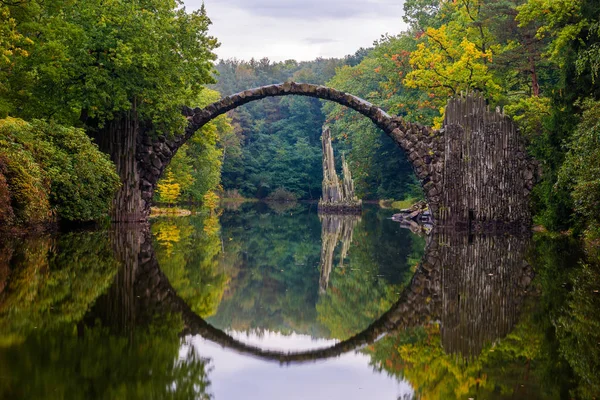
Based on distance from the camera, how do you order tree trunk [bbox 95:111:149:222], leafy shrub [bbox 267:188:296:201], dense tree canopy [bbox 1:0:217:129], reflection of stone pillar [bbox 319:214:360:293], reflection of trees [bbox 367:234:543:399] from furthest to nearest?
1. leafy shrub [bbox 267:188:296:201]
2. tree trunk [bbox 95:111:149:222]
3. dense tree canopy [bbox 1:0:217:129]
4. reflection of stone pillar [bbox 319:214:360:293]
5. reflection of trees [bbox 367:234:543:399]

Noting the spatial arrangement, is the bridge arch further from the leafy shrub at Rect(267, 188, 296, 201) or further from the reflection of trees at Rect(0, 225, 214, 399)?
the leafy shrub at Rect(267, 188, 296, 201)

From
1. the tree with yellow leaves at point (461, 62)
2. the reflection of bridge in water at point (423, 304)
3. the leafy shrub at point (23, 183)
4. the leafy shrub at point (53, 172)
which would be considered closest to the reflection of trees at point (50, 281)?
the reflection of bridge in water at point (423, 304)

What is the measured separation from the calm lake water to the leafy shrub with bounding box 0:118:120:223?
2.45 m

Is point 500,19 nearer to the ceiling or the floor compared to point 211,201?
nearer to the ceiling

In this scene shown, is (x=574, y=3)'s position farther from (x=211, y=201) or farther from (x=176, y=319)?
(x=211, y=201)

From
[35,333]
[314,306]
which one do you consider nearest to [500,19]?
[314,306]

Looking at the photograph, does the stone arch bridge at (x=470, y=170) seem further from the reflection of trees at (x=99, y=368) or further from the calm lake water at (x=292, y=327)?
the reflection of trees at (x=99, y=368)

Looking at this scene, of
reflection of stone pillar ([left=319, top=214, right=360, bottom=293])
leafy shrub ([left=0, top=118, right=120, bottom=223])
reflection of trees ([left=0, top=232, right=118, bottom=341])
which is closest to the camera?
reflection of trees ([left=0, top=232, right=118, bottom=341])

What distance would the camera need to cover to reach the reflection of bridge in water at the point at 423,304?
625cm

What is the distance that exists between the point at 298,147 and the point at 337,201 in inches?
1228

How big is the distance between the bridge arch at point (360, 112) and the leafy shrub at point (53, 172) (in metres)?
2.64

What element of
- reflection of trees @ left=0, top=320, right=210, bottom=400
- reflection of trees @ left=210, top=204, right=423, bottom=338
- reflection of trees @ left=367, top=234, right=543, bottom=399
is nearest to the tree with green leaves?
reflection of trees @ left=210, top=204, right=423, bottom=338

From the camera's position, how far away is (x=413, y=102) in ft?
116

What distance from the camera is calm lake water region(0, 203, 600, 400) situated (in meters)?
4.71
